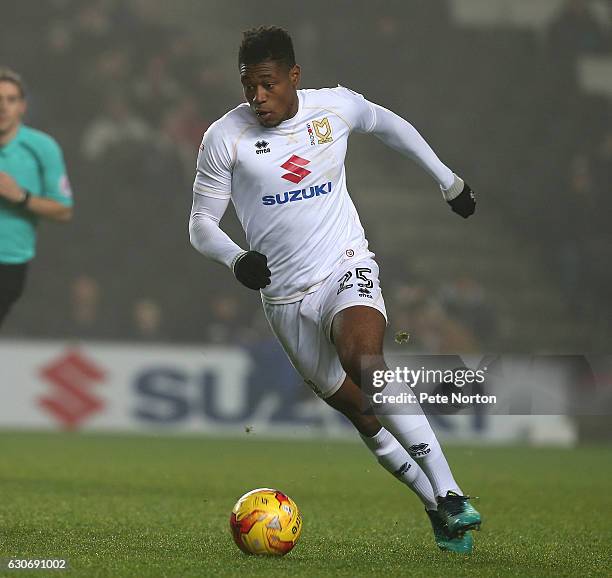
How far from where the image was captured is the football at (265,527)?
4.90 m

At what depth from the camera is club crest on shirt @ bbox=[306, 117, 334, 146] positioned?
5496 mm

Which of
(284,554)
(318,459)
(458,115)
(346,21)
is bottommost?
(318,459)

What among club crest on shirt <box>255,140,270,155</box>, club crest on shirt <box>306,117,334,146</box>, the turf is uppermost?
club crest on shirt <box>306,117,334,146</box>

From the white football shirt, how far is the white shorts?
0.15ft

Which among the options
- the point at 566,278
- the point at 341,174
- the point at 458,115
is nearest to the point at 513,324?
the point at 566,278

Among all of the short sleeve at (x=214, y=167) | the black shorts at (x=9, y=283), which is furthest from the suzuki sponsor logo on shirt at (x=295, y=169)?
the black shorts at (x=9, y=283)

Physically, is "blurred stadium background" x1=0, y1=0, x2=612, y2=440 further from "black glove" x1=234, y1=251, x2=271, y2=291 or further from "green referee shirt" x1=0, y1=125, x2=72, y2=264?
"black glove" x1=234, y1=251, x2=271, y2=291

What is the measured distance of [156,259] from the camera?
630 inches

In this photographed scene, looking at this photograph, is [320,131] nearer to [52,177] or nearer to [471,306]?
[52,177]

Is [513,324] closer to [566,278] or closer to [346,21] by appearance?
[566,278]

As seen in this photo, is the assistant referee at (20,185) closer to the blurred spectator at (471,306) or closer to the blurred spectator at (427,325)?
the blurred spectator at (427,325)

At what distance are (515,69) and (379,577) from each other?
14777 millimetres

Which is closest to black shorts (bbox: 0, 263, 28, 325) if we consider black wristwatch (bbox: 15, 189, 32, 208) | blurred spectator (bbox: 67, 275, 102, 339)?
black wristwatch (bbox: 15, 189, 32, 208)

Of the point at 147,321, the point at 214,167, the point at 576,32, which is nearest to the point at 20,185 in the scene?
the point at 214,167
